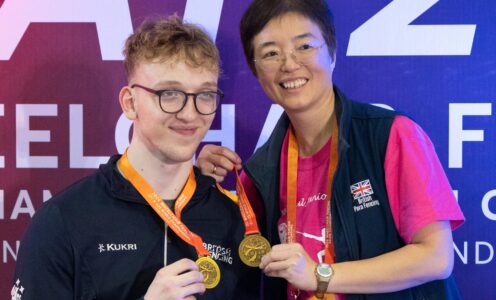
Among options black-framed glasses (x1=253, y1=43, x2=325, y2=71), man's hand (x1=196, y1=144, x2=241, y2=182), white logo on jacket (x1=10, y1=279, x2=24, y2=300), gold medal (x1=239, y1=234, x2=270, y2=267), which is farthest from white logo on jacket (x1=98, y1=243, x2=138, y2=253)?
black-framed glasses (x1=253, y1=43, x2=325, y2=71)

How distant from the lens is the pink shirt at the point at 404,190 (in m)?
1.77

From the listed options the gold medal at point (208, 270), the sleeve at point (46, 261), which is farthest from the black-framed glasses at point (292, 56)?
the sleeve at point (46, 261)

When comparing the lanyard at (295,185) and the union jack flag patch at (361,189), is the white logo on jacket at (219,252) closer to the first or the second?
the lanyard at (295,185)

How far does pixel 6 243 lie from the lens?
8.68ft

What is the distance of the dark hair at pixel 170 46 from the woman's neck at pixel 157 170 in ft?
0.78

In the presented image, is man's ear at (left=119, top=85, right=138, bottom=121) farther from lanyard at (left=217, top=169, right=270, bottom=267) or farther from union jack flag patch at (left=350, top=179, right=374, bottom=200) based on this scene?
union jack flag patch at (left=350, top=179, right=374, bottom=200)

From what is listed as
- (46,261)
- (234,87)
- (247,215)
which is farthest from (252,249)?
(234,87)

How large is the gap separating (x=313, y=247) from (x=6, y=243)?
4.87 feet

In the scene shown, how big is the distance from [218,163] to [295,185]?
296mm

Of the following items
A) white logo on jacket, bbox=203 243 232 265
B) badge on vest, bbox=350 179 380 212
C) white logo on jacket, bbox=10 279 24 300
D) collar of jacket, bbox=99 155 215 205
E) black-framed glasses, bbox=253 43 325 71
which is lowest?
white logo on jacket, bbox=10 279 24 300

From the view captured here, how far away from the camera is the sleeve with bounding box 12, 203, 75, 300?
5.24 ft

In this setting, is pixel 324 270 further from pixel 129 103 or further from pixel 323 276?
pixel 129 103

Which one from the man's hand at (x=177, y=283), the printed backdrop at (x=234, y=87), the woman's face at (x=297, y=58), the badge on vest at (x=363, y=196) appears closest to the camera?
the man's hand at (x=177, y=283)

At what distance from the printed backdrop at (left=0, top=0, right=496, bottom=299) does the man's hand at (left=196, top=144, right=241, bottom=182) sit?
49 centimetres
